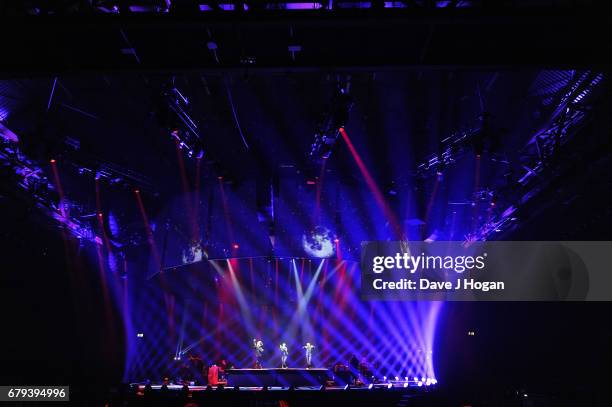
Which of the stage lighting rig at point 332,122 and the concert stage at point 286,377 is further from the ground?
the stage lighting rig at point 332,122

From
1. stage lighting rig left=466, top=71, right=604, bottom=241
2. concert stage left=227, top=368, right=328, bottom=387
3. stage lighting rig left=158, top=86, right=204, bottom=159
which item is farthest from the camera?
concert stage left=227, top=368, right=328, bottom=387

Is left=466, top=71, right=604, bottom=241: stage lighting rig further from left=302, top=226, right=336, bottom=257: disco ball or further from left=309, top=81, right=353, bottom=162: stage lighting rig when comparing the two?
left=302, top=226, right=336, bottom=257: disco ball

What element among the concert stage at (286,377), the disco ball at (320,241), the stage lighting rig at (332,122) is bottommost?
the concert stage at (286,377)

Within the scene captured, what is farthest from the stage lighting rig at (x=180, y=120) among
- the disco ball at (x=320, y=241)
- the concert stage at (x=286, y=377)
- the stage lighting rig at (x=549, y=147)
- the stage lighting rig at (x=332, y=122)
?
the concert stage at (x=286, y=377)

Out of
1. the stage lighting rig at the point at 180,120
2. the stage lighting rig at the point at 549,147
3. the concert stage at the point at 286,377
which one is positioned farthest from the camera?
the concert stage at the point at 286,377

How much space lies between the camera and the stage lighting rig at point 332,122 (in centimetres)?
630

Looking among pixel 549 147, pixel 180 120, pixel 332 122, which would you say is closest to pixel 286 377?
pixel 180 120

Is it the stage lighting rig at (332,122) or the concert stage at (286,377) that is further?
the concert stage at (286,377)

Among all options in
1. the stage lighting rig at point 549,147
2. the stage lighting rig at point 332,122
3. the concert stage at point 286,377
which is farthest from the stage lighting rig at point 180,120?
the concert stage at point 286,377

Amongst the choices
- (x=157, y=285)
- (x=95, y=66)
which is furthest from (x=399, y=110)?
(x=157, y=285)

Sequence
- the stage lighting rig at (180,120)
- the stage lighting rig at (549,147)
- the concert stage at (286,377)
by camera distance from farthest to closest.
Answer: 1. the concert stage at (286,377)
2. the stage lighting rig at (180,120)
3. the stage lighting rig at (549,147)

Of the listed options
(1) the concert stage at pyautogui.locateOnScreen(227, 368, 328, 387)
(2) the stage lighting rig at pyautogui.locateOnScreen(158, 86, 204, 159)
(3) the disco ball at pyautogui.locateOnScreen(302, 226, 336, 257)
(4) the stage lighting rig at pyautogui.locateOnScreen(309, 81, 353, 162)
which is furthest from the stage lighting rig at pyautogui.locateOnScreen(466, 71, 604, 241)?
(1) the concert stage at pyautogui.locateOnScreen(227, 368, 328, 387)

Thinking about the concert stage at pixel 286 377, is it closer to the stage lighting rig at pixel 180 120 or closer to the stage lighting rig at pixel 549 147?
the stage lighting rig at pixel 549 147

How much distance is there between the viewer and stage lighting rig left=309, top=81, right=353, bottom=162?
6305 millimetres
